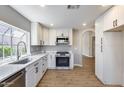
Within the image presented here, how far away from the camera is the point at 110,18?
13.6 feet

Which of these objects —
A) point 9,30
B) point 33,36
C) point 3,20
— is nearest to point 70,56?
point 33,36

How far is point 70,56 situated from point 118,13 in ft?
15.0

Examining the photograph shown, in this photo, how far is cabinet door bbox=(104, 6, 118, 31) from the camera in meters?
3.82

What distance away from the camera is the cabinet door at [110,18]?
3.82 meters

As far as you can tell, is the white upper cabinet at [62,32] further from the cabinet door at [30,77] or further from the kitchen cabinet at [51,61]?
the cabinet door at [30,77]

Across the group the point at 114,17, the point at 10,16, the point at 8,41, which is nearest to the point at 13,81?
the point at 10,16

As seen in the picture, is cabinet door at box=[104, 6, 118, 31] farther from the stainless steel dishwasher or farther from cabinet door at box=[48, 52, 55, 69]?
cabinet door at box=[48, 52, 55, 69]

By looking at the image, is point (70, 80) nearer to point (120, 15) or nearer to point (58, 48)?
point (120, 15)

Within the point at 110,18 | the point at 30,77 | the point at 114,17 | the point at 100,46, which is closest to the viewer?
the point at 30,77

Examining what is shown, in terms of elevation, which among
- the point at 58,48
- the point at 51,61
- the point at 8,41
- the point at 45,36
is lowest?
the point at 51,61

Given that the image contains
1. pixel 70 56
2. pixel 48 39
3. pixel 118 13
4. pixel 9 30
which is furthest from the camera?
pixel 48 39

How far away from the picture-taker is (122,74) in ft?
15.0
